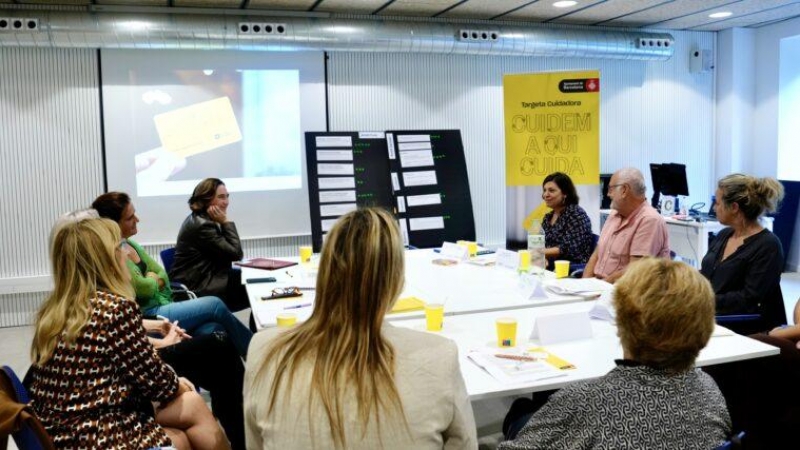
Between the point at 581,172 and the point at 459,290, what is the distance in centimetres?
288

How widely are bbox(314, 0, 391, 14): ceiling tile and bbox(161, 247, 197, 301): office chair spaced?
8.68ft

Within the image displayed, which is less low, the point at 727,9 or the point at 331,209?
the point at 727,9

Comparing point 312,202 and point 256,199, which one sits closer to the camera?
point 312,202

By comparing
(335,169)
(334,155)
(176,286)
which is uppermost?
(334,155)

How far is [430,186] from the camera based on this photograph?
19.8 ft

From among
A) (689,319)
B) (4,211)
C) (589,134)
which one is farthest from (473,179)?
(689,319)

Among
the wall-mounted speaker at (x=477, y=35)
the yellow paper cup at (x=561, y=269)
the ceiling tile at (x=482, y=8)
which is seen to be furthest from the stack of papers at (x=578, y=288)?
the wall-mounted speaker at (x=477, y=35)

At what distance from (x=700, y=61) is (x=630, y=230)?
4.55 m

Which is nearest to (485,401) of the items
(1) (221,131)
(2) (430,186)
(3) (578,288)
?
(3) (578,288)

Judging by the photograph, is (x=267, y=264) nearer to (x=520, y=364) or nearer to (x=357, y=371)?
(x=520, y=364)

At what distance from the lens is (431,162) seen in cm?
609

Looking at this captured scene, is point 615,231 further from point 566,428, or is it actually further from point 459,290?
point 566,428

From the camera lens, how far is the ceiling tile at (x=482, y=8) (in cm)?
600

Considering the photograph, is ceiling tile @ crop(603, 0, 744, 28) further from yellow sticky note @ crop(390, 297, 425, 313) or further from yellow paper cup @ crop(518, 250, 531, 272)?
yellow sticky note @ crop(390, 297, 425, 313)
